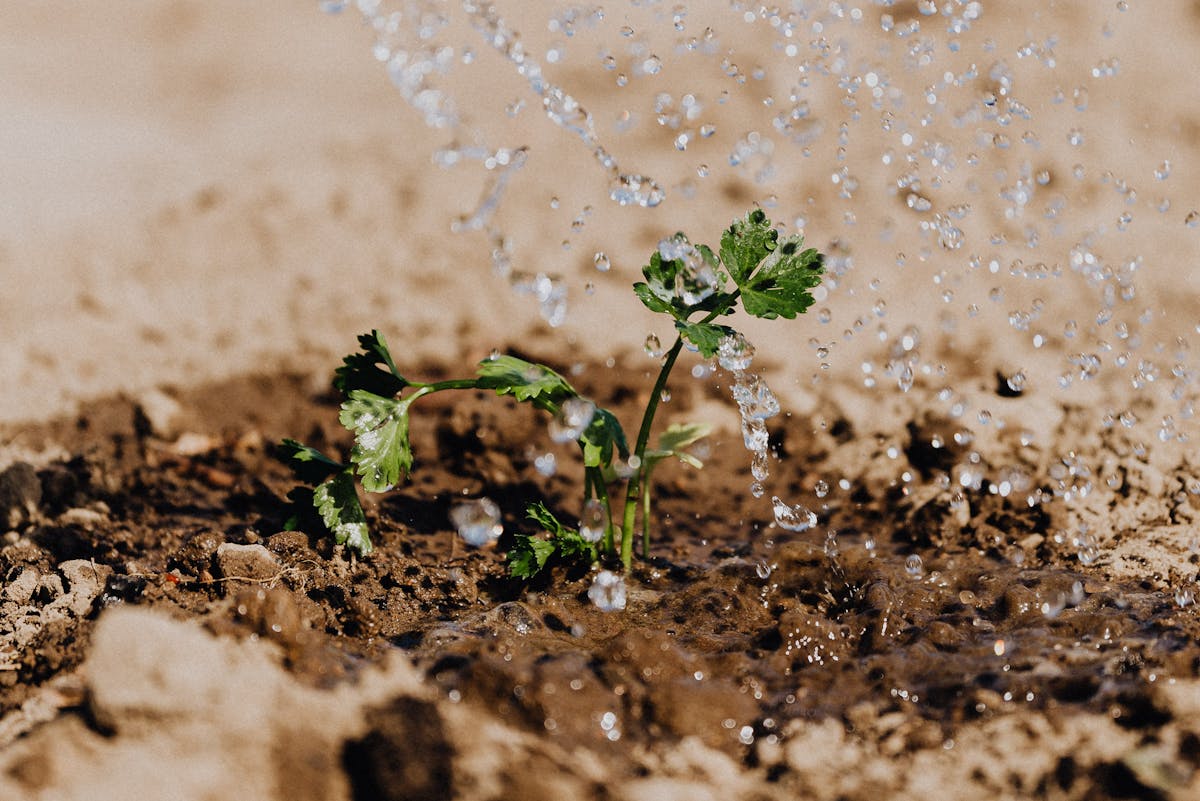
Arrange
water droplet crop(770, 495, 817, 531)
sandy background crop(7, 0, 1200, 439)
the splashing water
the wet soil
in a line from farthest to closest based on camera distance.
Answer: sandy background crop(7, 0, 1200, 439), the splashing water, water droplet crop(770, 495, 817, 531), the wet soil

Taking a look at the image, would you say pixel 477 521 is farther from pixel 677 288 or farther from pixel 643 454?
pixel 677 288

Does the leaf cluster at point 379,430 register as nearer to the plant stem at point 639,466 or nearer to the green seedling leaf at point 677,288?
the plant stem at point 639,466

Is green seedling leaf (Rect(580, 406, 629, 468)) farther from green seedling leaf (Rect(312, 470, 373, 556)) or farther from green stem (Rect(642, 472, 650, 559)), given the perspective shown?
green seedling leaf (Rect(312, 470, 373, 556))

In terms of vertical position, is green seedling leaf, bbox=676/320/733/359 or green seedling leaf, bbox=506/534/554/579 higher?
green seedling leaf, bbox=676/320/733/359

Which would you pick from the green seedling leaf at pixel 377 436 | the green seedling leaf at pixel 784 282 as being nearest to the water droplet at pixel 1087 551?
the green seedling leaf at pixel 784 282

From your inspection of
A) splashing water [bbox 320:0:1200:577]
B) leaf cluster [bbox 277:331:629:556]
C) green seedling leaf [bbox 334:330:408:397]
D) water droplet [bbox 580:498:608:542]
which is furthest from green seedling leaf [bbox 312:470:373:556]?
splashing water [bbox 320:0:1200:577]

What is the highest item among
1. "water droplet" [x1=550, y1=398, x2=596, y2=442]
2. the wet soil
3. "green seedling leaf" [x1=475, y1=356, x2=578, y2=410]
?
"green seedling leaf" [x1=475, y1=356, x2=578, y2=410]

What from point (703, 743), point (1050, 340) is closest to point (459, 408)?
point (703, 743)

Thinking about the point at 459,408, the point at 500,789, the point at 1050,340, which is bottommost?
the point at 500,789

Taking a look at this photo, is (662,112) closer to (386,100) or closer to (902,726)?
(386,100)
